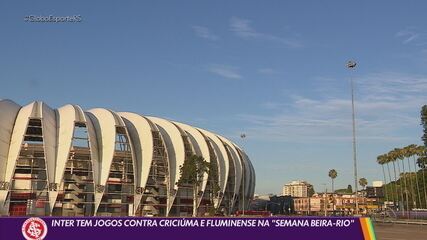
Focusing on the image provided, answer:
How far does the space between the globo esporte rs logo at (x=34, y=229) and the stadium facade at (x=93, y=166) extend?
189 ft

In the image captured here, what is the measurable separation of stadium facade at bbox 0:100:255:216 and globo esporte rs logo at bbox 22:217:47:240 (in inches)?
2268

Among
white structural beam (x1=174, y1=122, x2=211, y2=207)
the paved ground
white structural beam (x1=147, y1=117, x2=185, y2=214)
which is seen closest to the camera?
the paved ground

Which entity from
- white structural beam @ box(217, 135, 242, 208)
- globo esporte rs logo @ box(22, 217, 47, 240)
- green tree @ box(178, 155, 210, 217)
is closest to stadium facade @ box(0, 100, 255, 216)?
green tree @ box(178, 155, 210, 217)

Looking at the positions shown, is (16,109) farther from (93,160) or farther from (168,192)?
(168,192)

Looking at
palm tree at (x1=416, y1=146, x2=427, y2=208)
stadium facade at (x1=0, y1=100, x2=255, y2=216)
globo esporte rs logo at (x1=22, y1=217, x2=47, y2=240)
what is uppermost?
palm tree at (x1=416, y1=146, x2=427, y2=208)

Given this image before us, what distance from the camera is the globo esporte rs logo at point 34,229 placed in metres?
11.8

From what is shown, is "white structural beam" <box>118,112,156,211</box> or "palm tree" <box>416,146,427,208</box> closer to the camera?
"white structural beam" <box>118,112,156,211</box>

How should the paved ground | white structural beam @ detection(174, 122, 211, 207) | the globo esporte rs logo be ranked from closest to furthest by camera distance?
the globo esporte rs logo → the paved ground → white structural beam @ detection(174, 122, 211, 207)

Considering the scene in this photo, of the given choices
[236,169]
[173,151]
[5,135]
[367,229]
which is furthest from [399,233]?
[236,169]

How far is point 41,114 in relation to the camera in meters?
72.9

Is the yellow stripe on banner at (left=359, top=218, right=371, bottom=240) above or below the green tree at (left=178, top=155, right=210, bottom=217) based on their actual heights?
below

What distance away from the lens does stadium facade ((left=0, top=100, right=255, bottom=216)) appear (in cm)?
6933

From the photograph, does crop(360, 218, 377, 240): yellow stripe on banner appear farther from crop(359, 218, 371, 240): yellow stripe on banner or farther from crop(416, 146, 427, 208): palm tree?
crop(416, 146, 427, 208): palm tree

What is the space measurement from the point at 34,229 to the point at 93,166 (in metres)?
62.6
